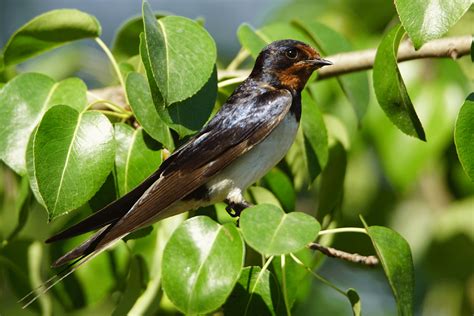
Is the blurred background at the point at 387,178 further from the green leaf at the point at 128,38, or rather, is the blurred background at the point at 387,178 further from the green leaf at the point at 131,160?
the green leaf at the point at 128,38

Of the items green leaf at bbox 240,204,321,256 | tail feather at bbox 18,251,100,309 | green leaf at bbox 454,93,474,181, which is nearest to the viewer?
green leaf at bbox 240,204,321,256

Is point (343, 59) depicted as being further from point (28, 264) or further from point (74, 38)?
point (28, 264)

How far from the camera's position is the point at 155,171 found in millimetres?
2174

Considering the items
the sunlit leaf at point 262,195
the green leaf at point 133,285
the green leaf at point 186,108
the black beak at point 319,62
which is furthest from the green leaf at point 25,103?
the black beak at point 319,62

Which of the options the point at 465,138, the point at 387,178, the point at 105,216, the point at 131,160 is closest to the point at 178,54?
the point at 131,160

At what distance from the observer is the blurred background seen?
2.82m

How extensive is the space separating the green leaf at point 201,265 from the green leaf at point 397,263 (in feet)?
0.95

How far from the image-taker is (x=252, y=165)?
2.38 meters

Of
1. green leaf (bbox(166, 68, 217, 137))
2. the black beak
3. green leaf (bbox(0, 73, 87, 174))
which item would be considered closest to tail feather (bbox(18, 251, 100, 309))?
green leaf (bbox(0, 73, 87, 174))

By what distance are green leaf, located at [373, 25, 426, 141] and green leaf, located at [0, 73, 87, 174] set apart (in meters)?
0.68

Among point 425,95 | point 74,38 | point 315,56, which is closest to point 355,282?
point 425,95

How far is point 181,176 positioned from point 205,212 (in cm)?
15

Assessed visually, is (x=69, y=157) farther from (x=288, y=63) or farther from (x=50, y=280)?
(x=288, y=63)

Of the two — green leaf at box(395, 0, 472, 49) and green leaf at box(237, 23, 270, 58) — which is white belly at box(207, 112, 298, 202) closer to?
green leaf at box(237, 23, 270, 58)
